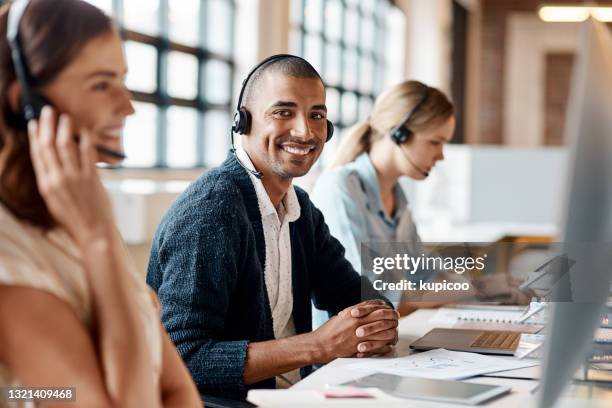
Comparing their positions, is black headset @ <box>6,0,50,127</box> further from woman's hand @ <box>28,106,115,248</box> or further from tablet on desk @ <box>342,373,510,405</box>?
tablet on desk @ <box>342,373,510,405</box>

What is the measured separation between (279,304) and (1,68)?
1084 mm

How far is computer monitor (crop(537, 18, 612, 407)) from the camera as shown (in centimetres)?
115

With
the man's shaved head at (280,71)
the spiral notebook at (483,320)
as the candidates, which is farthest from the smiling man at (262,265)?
the spiral notebook at (483,320)

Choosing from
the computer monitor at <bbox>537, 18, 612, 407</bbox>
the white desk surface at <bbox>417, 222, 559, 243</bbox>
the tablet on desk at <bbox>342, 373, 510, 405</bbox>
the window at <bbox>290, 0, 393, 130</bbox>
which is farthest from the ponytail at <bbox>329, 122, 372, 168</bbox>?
the window at <bbox>290, 0, 393, 130</bbox>

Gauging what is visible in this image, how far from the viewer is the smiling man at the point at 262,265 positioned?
5.86ft

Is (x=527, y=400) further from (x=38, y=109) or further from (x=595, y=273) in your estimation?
(x=38, y=109)

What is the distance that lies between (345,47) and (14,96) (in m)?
7.23

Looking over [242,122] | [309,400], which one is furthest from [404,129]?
[309,400]

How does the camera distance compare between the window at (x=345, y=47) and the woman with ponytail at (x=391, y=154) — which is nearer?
the woman with ponytail at (x=391, y=154)

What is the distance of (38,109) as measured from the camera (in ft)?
3.73

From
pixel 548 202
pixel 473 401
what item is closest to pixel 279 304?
pixel 473 401

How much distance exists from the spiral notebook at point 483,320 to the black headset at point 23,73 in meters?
1.39

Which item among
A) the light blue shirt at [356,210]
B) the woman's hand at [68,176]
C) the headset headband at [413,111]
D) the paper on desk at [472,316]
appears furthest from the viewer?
the headset headband at [413,111]

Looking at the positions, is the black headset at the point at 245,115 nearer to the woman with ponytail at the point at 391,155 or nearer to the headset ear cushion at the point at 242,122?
the headset ear cushion at the point at 242,122
